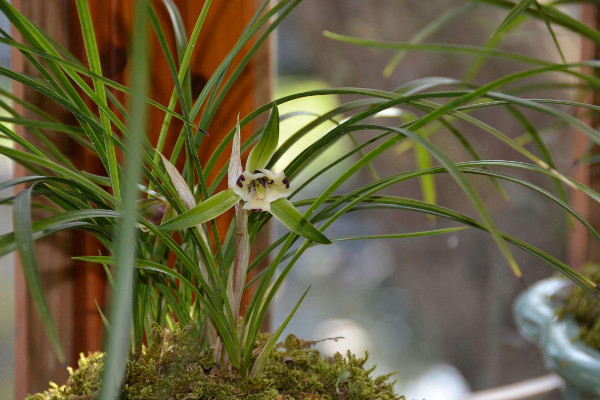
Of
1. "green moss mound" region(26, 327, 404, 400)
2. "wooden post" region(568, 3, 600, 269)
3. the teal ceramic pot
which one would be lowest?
"green moss mound" region(26, 327, 404, 400)

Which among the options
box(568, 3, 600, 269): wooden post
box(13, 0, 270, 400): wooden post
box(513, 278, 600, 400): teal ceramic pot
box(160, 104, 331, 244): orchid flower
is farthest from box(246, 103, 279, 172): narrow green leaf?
box(568, 3, 600, 269): wooden post

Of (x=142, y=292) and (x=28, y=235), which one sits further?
(x=142, y=292)

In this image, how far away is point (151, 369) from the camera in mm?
496

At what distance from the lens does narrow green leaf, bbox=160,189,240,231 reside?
1.32 feet

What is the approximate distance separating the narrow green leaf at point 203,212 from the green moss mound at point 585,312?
0.60 m

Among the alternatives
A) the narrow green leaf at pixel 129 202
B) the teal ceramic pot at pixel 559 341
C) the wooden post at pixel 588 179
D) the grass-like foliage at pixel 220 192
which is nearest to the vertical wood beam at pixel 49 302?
the grass-like foliage at pixel 220 192

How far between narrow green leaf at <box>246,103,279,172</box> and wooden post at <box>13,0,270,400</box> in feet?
0.98

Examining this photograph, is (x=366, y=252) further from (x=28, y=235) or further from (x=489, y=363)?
(x=28, y=235)

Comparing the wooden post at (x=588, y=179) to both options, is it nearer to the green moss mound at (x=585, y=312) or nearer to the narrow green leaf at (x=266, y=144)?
the green moss mound at (x=585, y=312)

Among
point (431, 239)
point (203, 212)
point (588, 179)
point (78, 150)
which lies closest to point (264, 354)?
point (203, 212)

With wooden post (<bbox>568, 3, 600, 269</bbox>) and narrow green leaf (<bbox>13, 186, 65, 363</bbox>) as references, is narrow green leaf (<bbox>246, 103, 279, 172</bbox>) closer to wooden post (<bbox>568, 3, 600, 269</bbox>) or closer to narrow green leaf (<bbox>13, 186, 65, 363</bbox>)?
narrow green leaf (<bbox>13, 186, 65, 363</bbox>)

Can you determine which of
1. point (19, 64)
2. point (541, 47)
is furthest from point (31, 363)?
point (541, 47)

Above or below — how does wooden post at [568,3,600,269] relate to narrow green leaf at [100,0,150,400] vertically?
above

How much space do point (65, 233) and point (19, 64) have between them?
0.74 feet
